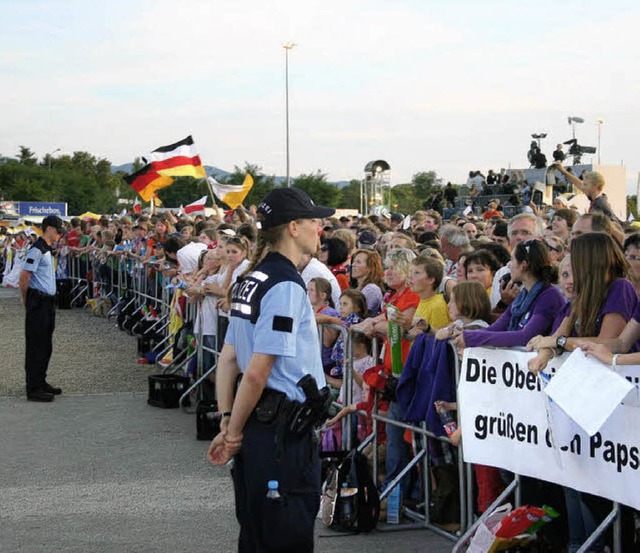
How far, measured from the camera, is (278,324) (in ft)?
14.0

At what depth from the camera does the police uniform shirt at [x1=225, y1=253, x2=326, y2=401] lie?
168 inches

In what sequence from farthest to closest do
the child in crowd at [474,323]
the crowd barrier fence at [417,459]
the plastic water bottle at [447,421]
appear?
the plastic water bottle at [447,421], the child in crowd at [474,323], the crowd barrier fence at [417,459]

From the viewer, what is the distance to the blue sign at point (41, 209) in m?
70.9

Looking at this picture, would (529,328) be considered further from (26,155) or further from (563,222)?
(26,155)

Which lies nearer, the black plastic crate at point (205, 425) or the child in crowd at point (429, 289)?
the child in crowd at point (429, 289)

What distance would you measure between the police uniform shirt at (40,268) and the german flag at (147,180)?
11290mm

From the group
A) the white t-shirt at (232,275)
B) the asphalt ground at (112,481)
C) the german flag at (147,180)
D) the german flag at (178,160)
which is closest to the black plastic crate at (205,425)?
the asphalt ground at (112,481)

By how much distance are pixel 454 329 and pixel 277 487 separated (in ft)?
7.67

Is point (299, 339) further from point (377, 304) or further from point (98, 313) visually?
point (98, 313)

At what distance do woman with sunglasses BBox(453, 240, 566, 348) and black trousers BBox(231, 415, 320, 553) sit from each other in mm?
1863

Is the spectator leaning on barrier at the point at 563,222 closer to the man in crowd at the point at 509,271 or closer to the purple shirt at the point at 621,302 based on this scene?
the man in crowd at the point at 509,271

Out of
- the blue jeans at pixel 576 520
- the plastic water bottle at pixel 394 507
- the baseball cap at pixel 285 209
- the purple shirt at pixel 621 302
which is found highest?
the baseball cap at pixel 285 209

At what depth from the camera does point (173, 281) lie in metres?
13.8

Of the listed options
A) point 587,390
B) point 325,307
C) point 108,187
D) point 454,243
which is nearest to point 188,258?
point 454,243
